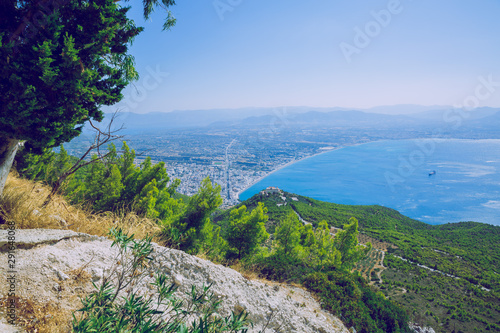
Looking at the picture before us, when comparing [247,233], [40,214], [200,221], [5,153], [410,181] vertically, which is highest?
[5,153]

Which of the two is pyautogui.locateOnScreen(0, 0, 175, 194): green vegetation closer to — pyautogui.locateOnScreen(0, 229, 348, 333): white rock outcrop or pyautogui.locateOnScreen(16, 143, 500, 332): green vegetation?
pyautogui.locateOnScreen(16, 143, 500, 332): green vegetation

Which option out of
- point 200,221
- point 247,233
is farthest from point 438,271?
point 200,221

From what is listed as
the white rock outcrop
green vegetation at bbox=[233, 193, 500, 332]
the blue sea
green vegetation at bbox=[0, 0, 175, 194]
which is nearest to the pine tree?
the white rock outcrop

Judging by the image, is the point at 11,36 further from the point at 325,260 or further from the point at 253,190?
the point at 253,190

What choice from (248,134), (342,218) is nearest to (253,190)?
(342,218)

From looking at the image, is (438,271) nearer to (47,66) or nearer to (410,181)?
(47,66)
